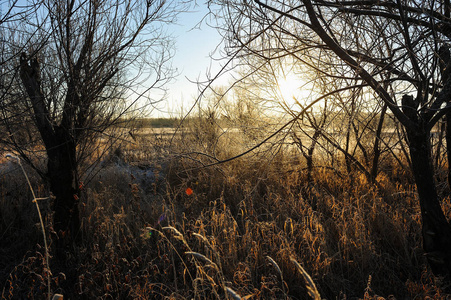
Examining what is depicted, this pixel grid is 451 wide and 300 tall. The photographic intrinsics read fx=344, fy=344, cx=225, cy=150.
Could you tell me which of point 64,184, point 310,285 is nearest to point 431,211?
point 310,285

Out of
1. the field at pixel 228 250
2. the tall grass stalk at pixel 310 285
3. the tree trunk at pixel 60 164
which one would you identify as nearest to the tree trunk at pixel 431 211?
the field at pixel 228 250

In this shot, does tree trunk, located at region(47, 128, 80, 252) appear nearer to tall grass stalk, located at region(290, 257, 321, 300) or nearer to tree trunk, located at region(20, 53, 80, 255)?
tree trunk, located at region(20, 53, 80, 255)

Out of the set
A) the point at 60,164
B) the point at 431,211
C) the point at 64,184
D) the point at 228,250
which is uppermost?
the point at 60,164

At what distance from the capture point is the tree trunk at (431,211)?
250 cm

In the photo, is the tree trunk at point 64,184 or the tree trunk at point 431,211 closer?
the tree trunk at point 431,211

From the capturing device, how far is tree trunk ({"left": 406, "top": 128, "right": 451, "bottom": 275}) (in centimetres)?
250

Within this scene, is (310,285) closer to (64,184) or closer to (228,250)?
(228,250)

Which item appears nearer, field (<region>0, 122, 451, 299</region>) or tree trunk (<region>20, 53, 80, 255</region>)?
field (<region>0, 122, 451, 299</region>)

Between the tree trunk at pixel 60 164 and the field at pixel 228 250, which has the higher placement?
the tree trunk at pixel 60 164

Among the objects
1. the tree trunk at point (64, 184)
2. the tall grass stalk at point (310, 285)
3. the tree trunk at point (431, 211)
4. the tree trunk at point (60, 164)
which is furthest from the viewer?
the tree trunk at point (64, 184)

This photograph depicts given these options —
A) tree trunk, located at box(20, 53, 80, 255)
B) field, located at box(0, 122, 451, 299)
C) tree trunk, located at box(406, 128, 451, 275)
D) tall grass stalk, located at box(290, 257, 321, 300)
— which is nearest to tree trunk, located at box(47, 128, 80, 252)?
tree trunk, located at box(20, 53, 80, 255)

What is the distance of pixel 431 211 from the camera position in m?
2.54

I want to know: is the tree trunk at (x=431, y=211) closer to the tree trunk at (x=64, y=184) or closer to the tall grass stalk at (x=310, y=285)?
the tall grass stalk at (x=310, y=285)

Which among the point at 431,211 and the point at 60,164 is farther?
the point at 60,164
